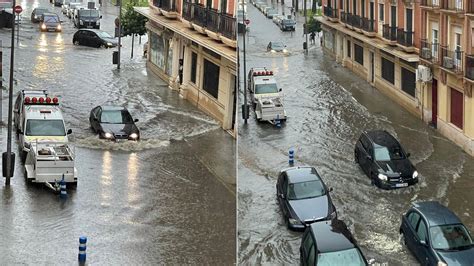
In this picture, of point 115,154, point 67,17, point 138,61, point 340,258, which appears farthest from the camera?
point 67,17

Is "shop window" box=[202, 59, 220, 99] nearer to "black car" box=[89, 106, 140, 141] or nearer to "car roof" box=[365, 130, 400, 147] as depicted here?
"black car" box=[89, 106, 140, 141]

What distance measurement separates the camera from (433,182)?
2484cm

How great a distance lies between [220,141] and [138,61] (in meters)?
23.6

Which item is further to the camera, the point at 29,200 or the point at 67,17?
the point at 67,17

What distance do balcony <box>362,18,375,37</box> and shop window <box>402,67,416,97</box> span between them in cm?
523

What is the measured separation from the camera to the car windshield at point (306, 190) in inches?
822

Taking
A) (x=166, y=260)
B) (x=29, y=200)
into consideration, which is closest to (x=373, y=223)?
(x=166, y=260)

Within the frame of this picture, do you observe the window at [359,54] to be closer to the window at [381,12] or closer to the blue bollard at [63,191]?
the window at [381,12]

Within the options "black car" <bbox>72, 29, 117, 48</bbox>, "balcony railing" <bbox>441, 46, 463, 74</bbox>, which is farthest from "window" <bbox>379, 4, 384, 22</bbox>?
"black car" <bbox>72, 29, 117, 48</bbox>

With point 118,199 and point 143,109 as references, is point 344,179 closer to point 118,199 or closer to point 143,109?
point 118,199

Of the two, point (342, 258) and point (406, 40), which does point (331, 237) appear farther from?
point (406, 40)

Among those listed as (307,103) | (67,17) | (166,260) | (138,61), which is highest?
(67,17)

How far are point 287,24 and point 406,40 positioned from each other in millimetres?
14411

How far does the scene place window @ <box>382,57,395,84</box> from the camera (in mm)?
38156
